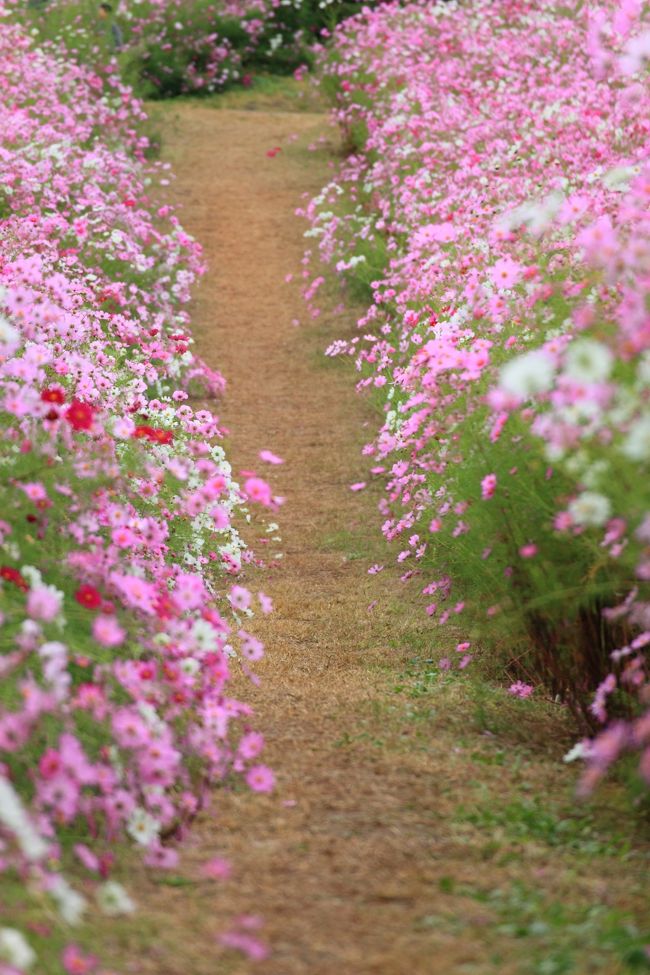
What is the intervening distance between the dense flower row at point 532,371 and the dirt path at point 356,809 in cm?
26

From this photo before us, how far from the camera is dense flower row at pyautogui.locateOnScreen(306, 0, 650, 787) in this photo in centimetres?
292

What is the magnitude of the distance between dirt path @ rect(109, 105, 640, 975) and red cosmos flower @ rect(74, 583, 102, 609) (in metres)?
0.63

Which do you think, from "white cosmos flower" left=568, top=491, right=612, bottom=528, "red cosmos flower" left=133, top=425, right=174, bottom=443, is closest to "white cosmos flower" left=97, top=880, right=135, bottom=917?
"white cosmos flower" left=568, top=491, right=612, bottom=528

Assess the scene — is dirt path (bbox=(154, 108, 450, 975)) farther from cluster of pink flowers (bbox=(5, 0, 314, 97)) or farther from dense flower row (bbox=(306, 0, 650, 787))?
cluster of pink flowers (bbox=(5, 0, 314, 97))

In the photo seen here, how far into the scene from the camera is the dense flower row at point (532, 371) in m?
2.92

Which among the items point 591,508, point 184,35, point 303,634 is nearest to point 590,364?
point 591,508

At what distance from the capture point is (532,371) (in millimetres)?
2686

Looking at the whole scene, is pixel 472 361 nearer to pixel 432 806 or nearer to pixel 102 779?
pixel 432 806

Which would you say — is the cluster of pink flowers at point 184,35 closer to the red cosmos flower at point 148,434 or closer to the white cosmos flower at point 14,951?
the red cosmos flower at point 148,434

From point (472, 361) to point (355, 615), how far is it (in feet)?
7.39

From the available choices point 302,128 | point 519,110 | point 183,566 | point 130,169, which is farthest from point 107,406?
point 302,128

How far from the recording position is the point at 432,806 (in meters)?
3.48

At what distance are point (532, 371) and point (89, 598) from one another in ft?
4.00

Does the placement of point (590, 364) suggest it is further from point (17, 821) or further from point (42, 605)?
point (17, 821)
